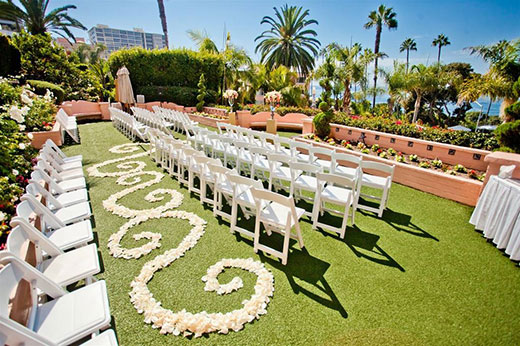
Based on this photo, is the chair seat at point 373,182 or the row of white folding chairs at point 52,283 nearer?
the row of white folding chairs at point 52,283

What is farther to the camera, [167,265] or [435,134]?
[435,134]

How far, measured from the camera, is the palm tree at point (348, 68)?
1702cm

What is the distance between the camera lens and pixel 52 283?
2055 millimetres

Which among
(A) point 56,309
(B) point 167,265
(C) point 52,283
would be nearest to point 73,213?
(B) point 167,265

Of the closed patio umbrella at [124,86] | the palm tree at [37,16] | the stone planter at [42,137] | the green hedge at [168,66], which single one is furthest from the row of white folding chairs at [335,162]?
the palm tree at [37,16]

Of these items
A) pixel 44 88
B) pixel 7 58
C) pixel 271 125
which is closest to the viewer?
pixel 7 58

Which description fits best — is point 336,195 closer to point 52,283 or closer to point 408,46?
point 52,283

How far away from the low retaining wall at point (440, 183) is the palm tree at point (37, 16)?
97.9 feet

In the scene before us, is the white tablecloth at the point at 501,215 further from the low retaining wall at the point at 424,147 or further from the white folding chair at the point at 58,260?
the white folding chair at the point at 58,260

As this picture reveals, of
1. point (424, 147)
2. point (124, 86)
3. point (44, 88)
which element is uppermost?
point (124, 86)

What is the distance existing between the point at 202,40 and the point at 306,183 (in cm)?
2332

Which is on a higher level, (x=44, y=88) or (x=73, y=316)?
(x=44, y=88)

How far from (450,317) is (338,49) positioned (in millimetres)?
19449

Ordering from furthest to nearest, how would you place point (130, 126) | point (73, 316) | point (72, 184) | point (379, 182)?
point (130, 126) < point (379, 182) < point (72, 184) < point (73, 316)
